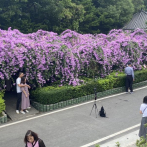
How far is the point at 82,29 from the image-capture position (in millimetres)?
27125

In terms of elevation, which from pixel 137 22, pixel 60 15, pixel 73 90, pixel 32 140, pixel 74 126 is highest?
pixel 137 22

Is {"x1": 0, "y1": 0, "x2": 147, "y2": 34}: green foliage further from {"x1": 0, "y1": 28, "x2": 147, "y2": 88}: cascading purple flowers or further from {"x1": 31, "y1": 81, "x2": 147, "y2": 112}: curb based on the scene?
{"x1": 31, "y1": 81, "x2": 147, "y2": 112}: curb

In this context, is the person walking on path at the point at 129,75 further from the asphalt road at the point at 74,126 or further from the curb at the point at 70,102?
the asphalt road at the point at 74,126

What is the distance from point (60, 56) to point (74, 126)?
11.1ft

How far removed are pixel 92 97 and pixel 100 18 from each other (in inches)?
764

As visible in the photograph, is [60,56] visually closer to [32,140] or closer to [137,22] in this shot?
[32,140]

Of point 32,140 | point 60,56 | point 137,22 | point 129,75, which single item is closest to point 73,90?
point 60,56

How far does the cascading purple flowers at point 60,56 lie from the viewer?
841cm

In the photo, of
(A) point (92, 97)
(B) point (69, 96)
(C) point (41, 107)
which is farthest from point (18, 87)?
(A) point (92, 97)

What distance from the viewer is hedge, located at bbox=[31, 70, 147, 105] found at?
29.2ft

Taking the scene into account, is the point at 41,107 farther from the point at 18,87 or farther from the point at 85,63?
the point at 85,63

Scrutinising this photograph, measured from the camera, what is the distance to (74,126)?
24.2ft

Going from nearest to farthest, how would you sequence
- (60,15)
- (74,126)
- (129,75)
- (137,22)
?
(74,126) → (129,75) → (60,15) → (137,22)

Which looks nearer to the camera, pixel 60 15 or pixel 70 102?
pixel 70 102
